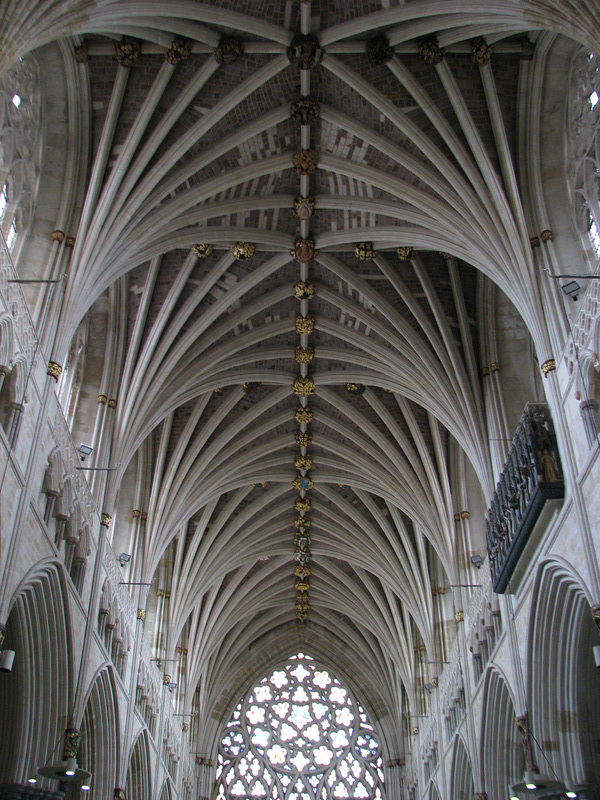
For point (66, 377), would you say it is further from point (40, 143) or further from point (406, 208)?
point (406, 208)

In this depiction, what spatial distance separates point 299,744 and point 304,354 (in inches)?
783

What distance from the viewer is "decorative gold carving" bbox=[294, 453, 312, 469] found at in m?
28.8

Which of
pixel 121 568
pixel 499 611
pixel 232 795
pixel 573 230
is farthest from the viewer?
pixel 232 795

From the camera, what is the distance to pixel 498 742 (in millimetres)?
20234

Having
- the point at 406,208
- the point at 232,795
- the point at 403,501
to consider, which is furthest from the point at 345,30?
the point at 232,795

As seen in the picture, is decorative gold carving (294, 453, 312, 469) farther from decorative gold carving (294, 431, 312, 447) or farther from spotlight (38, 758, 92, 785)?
spotlight (38, 758, 92, 785)

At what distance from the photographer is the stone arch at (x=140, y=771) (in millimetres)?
23578

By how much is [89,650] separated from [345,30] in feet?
43.3

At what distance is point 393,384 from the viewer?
24.0 meters

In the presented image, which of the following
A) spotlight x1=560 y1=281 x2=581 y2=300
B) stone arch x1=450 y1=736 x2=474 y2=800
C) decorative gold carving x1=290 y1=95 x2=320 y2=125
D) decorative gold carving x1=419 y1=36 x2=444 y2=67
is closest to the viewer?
spotlight x1=560 y1=281 x2=581 y2=300

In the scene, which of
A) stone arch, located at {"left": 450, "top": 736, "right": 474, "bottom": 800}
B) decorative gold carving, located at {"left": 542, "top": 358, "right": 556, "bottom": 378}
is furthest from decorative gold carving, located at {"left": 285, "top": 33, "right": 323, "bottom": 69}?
stone arch, located at {"left": 450, "top": 736, "right": 474, "bottom": 800}

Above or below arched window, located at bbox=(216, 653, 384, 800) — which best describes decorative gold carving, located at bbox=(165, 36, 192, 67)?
above

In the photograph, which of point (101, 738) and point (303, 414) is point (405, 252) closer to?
point (303, 414)

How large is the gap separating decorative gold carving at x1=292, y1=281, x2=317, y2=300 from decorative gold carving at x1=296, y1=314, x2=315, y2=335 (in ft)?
2.79
